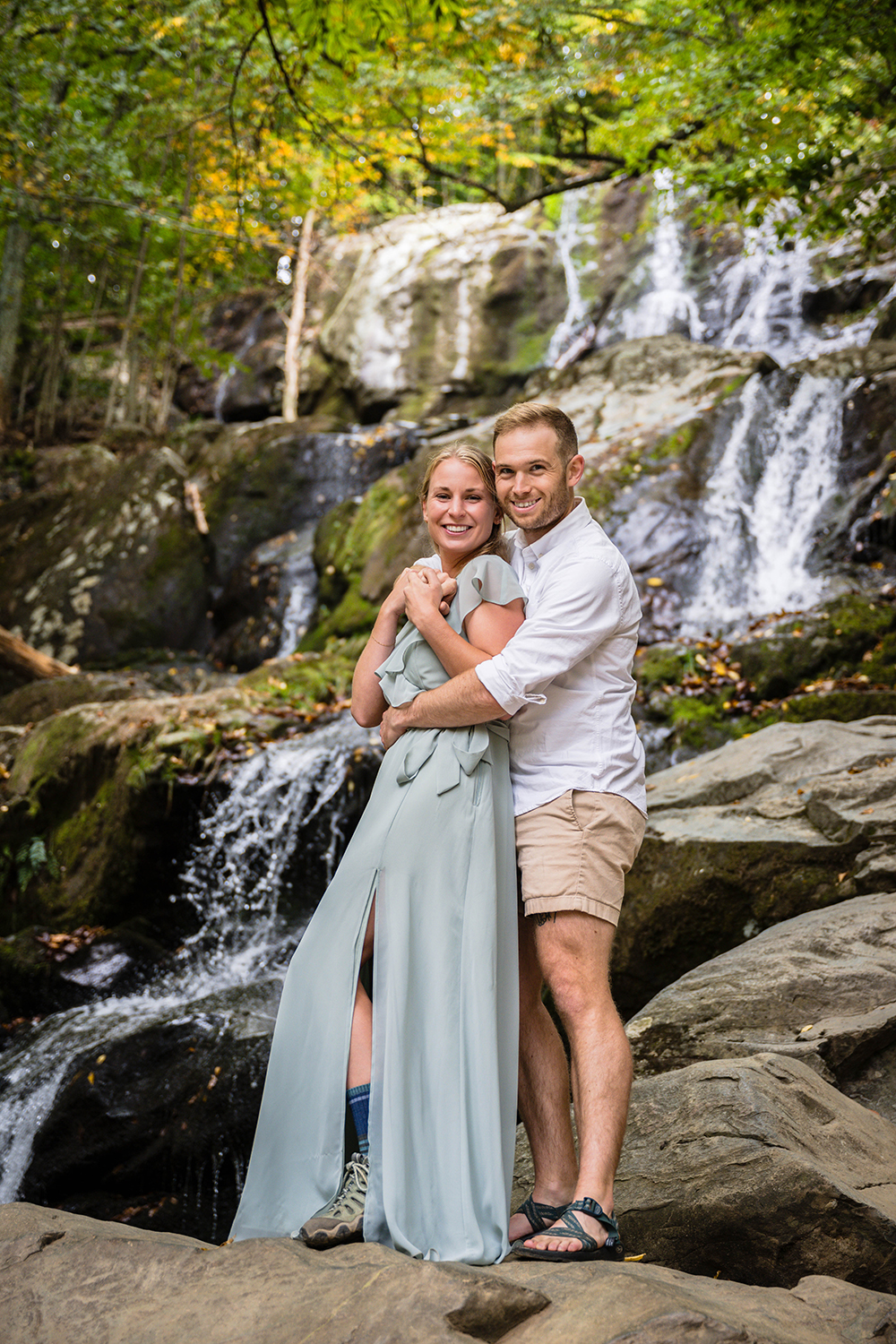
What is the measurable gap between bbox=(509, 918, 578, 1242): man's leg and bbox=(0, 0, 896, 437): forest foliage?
12.4 ft

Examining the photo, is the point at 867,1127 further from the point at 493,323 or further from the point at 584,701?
the point at 493,323

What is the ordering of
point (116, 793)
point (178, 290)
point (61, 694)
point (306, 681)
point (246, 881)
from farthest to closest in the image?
point (178, 290)
point (61, 694)
point (306, 681)
point (116, 793)
point (246, 881)

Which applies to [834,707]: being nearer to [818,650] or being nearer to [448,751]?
[818,650]

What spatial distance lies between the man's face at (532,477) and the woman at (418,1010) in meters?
0.18

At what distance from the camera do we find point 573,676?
272 centimetres

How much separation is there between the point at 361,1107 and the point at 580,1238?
0.59 meters

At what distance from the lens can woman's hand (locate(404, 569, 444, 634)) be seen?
2.69 metres

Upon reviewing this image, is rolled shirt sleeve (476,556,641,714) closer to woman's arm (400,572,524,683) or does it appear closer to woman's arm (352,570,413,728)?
woman's arm (400,572,524,683)

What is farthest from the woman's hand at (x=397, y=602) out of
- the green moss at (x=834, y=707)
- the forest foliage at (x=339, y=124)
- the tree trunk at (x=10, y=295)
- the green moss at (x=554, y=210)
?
the green moss at (x=554, y=210)

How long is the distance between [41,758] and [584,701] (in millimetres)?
6862

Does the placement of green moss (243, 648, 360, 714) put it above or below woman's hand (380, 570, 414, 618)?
below

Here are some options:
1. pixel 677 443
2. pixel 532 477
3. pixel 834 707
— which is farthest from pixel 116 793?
pixel 677 443

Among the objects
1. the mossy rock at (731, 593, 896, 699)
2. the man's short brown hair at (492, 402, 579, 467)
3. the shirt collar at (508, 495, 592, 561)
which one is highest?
the man's short brown hair at (492, 402, 579, 467)

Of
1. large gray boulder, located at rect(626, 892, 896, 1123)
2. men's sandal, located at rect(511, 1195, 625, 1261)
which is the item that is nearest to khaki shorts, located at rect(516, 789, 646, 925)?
men's sandal, located at rect(511, 1195, 625, 1261)
